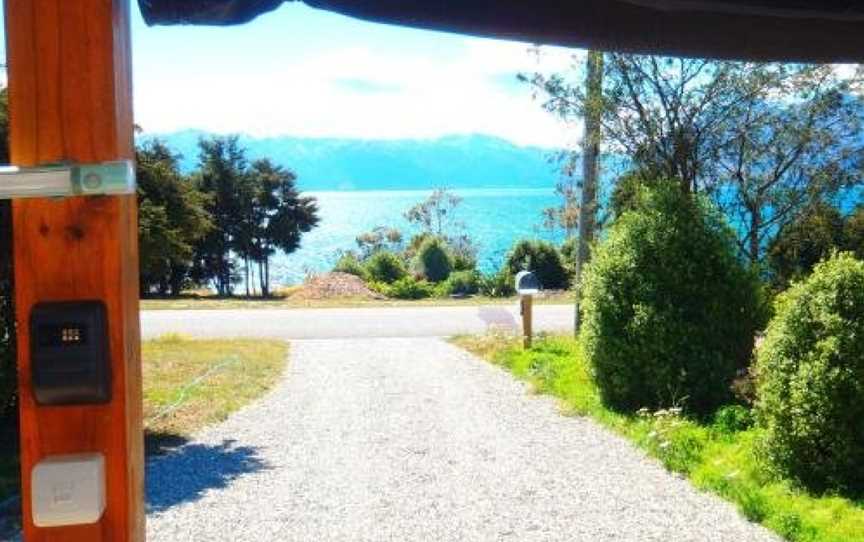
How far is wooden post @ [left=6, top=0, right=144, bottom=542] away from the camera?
4.80 feet

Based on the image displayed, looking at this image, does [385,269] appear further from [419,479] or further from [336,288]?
[419,479]

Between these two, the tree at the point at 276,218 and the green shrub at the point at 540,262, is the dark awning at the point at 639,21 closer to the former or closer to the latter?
the green shrub at the point at 540,262

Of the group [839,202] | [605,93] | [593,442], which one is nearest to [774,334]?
[593,442]

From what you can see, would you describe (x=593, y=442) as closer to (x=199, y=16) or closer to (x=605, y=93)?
(x=605, y=93)

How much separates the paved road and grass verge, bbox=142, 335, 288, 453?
60.1 inches

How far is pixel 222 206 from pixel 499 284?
12641 mm

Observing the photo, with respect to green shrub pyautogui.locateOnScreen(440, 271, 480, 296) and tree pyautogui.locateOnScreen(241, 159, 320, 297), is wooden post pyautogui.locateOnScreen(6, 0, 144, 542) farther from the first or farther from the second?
tree pyautogui.locateOnScreen(241, 159, 320, 297)

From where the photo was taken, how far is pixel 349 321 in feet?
53.9

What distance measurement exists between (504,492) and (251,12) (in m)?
4.34

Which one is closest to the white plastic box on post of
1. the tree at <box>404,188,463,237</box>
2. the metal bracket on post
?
the metal bracket on post

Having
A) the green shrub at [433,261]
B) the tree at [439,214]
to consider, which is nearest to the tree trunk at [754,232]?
the green shrub at [433,261]

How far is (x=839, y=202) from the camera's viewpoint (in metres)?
11.0

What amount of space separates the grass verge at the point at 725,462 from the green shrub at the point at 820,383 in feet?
0.61

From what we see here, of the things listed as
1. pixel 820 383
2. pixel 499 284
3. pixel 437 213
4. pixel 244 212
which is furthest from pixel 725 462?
pixel 437 213
